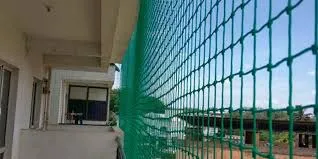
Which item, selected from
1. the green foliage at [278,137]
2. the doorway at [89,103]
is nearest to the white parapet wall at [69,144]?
the green foliage at [278,137]

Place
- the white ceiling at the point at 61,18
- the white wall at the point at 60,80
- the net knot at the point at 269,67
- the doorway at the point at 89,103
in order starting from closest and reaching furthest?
the net knot at the point at 269,67
the white ceiling at the point at 61,18
the white wall at the point at 60,80
the doorway at the point at 89,103

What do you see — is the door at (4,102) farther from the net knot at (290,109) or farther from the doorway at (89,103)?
the doorway at (89,103)

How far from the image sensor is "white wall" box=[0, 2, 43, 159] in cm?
441

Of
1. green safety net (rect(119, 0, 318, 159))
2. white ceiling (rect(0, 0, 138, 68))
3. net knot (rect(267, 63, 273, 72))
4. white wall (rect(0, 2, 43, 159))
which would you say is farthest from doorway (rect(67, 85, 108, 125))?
net knot (rect(267, 63, 273, 72))

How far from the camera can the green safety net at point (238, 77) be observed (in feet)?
2.58

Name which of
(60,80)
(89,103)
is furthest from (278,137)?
(89,103)

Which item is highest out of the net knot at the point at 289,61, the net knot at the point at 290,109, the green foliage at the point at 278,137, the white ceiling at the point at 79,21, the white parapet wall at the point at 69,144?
the white ceiling at the point at 79,21

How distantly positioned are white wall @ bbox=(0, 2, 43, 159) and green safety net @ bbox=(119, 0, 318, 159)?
2.45 meters

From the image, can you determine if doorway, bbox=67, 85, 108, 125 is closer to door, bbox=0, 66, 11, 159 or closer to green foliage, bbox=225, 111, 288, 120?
door, bbox=0, 66, 11, 159

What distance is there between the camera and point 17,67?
5.10 metres

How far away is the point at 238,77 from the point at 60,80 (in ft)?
32.5

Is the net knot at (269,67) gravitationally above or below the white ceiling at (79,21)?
below

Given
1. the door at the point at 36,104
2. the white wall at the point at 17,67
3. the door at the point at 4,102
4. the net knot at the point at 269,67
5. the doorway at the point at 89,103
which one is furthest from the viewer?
the doorway at the point at 89,103

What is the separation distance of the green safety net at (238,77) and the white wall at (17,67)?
2.45 metres
